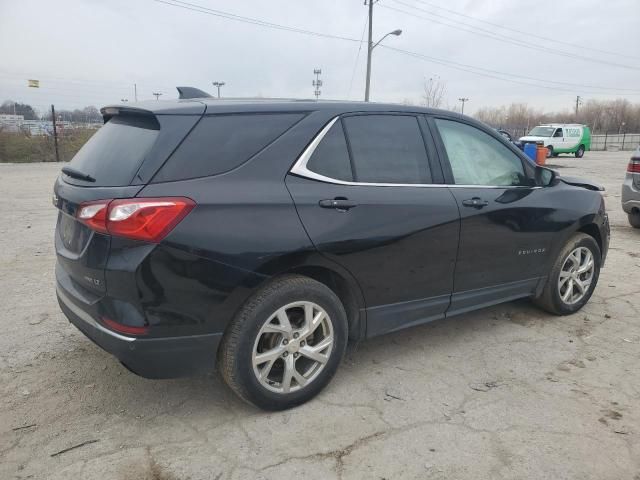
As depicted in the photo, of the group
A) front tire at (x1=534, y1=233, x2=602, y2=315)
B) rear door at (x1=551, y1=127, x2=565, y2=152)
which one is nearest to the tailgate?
front tire at (x1=534, y1=233, x2=602, y2=315)

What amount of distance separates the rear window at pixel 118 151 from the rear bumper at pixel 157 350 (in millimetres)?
671

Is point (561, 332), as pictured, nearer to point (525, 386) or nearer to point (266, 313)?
point (525, 386)

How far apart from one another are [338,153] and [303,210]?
47cm

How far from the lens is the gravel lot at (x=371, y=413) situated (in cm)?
240

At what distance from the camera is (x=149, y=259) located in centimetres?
231

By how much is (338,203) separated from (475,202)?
116cm

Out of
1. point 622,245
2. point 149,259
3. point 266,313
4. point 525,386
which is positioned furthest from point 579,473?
point 622,245

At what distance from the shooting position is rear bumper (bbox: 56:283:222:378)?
2.40 meters

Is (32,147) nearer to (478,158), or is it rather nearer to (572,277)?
(478,158)

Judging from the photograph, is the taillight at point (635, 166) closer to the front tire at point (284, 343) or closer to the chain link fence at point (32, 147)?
the front tire at point (284, 343)

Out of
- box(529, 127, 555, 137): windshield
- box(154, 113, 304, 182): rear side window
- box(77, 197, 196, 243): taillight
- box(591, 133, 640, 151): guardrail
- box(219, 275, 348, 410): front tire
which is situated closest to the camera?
box(77, 197, 196, 243): taillight

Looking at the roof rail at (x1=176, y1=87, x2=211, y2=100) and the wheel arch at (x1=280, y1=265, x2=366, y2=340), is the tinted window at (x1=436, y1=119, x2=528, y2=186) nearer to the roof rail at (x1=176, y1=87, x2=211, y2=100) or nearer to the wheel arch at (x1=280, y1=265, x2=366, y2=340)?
the wheel arch at (x1=280, y1=265, x2=366, y2=340)

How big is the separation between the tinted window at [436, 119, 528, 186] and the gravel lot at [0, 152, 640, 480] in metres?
1.22

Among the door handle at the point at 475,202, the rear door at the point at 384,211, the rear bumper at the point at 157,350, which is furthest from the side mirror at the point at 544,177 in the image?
the rear bumper at the point at 157,350
